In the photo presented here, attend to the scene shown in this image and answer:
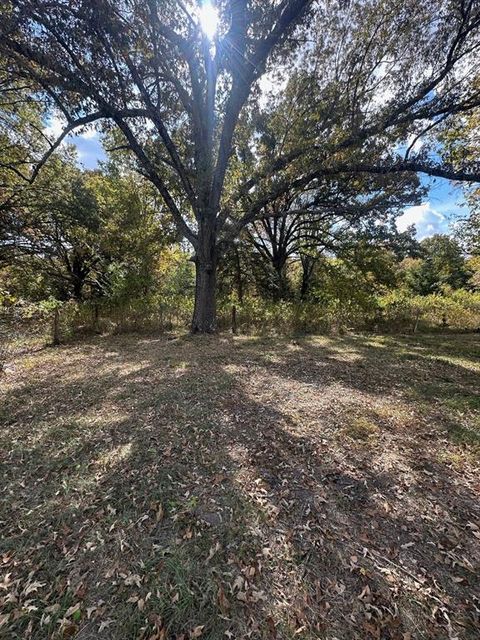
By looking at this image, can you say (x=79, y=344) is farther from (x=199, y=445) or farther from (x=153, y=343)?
(x=199, y=445)

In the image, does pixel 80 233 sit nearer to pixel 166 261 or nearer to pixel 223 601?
pixel 166 261

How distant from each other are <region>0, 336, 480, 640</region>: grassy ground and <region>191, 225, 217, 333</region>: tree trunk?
4.32 meters

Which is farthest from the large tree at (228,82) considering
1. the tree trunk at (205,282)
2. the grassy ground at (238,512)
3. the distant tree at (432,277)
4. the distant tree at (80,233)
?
the distant tree at (432,277)

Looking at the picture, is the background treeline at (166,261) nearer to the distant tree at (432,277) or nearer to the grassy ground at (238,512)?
the grassy ground at (238,512)

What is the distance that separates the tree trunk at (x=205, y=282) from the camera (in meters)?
7.99

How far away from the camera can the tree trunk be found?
7988 millimetres

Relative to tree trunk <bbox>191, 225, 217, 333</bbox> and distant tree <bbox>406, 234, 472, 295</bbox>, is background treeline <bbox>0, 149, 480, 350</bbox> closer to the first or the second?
tree trunk <bbox>191, 225, 217, 333</bbox>

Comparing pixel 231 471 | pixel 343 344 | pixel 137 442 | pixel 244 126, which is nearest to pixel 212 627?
pixel 231 471

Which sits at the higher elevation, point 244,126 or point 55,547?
point 244,126

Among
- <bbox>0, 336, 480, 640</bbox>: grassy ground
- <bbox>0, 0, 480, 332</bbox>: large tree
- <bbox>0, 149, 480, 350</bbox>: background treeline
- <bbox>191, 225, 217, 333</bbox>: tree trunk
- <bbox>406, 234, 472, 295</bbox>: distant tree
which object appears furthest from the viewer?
<bbox>406, 234, 472, 295</bbox>: distant tree

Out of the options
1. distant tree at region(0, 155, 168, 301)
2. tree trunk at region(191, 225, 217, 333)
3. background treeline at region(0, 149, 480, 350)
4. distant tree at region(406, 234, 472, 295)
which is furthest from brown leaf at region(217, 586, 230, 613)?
distant tree at region(406, 234, 472, 295)

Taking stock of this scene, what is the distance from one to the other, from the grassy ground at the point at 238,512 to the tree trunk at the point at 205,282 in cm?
432

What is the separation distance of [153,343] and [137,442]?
15.9 feet

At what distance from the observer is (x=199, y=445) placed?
9.24ft
